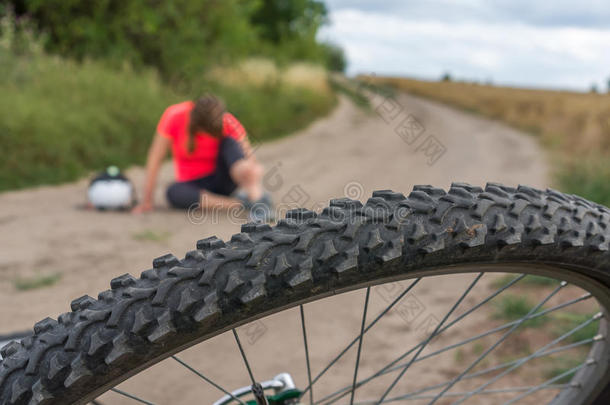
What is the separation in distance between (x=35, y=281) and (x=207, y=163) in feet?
7.54

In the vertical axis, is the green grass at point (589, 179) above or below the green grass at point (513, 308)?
above

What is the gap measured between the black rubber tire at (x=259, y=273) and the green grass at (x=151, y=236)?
3422mm

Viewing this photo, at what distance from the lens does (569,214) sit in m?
1.20

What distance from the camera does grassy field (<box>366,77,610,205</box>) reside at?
208 inches

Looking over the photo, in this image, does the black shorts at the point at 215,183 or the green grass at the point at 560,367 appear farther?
the black shorts at the point at 215,183

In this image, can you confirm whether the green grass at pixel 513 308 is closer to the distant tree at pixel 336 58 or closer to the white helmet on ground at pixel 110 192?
the white helmet on ground at pixel 110 192

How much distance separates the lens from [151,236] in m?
4.46

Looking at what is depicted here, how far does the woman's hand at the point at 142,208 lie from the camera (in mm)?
5168

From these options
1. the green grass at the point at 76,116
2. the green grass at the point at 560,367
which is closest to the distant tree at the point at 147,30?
the green grass at the point at 76,116

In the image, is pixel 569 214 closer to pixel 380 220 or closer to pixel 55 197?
pixel 380 220

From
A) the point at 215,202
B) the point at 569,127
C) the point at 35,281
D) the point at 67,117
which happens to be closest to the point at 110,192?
the point at 215,202

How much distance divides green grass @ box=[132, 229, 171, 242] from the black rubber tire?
135 inches

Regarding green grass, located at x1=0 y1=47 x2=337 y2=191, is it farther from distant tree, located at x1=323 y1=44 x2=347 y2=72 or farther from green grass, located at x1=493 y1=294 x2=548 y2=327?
distant tree, located at x1=323 y1=44 x2=347 y2=72

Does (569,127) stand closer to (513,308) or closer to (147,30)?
(147,30)
